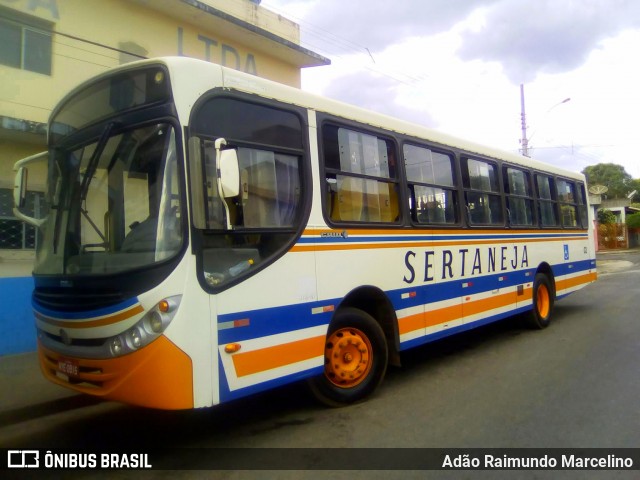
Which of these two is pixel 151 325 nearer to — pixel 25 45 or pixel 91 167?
pixel 91 167

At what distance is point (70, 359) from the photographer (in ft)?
12.9

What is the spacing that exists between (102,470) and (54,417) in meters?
1.79

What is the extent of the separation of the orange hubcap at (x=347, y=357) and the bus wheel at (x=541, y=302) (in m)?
4.95

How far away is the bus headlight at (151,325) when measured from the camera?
348 centimetres

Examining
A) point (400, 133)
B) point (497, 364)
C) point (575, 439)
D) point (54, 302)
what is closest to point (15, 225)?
point (54, 302)

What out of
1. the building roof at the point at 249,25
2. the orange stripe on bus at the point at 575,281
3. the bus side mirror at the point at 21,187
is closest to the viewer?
the bus side mirror at the point at 21,187

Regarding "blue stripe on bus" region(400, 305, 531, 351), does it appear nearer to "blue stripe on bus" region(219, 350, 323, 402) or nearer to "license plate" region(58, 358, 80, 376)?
"blue stripe on bus" region(219, 350, 323, 402)

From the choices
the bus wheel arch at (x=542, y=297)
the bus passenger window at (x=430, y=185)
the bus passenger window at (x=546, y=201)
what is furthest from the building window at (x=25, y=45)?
the bus wheel arch at (x=542, y=297)

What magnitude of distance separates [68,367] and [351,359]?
2604mm

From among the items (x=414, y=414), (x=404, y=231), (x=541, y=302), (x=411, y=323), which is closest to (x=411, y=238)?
(x=404, y=231)

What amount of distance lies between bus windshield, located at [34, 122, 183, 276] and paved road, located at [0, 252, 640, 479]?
1.69m

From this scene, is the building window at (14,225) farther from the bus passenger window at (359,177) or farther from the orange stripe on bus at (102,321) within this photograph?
the bus passenger window at (359,177)

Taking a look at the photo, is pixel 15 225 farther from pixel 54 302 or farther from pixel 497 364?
pixel 497 364

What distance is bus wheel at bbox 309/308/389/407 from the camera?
4902 mm
